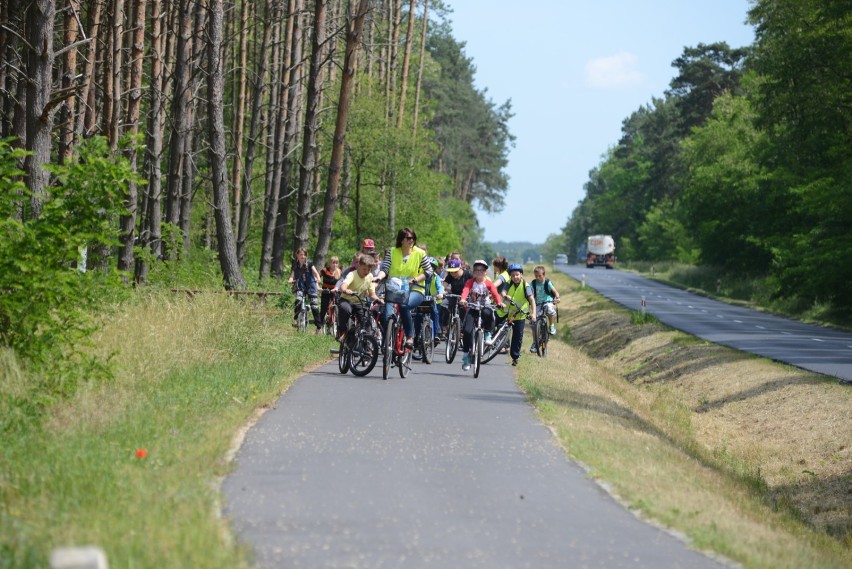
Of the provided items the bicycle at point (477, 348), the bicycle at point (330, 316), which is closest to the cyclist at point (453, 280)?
the bicycle at point (330, 316)

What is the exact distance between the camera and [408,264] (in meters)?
18.4

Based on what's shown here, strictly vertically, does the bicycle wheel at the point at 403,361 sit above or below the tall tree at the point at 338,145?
below

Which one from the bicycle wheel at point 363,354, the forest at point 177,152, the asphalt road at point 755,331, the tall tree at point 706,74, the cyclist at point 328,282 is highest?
the tall tree at point 706,74

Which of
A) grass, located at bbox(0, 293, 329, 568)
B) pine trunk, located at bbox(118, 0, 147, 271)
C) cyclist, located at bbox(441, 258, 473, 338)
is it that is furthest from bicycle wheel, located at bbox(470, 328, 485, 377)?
pine trunk, located at bbox(118, 0, 147, 271)

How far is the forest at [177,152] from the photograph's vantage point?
13016mm

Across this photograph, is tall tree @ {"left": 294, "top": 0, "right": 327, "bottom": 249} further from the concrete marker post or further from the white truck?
the white truck

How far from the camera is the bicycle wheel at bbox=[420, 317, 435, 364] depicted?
881 inches

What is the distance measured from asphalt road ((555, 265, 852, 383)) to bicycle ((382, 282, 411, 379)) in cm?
1019

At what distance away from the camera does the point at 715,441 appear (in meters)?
22.1

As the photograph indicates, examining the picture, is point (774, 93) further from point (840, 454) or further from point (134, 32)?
point (840, 454)

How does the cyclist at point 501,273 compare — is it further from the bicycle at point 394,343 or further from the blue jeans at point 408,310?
the bicycle at point 394,343

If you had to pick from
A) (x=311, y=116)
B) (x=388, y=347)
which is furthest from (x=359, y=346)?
(x=311, y=116)

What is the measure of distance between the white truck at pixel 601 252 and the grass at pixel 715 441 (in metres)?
92.7

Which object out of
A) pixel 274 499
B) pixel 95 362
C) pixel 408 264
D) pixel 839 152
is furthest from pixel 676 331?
pixel 274 499
